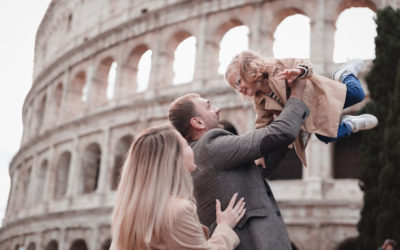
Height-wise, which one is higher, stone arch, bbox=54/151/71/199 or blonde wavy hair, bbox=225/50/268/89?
stone arch, bbox=54/151/71/199

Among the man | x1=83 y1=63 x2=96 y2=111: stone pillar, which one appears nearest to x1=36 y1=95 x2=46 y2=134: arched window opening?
x1=83 y1=63 x2=96 y2=111: stone pillar

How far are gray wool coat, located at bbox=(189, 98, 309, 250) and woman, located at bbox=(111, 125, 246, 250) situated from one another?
7.3 inches

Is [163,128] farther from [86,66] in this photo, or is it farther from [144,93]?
[86,66]

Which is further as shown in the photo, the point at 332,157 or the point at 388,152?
the point at 332,157

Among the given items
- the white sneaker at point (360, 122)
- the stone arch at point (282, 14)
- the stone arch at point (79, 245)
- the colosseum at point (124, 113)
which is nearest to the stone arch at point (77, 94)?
the colosseum at point (124, 113)

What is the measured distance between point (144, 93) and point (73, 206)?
537 cm

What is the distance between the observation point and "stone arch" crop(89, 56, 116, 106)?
77.2 feet

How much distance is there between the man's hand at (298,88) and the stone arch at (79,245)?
20.1 metres

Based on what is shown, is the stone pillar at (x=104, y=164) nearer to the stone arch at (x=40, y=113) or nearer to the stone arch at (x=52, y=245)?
the stone arch at (x=52, y=245)

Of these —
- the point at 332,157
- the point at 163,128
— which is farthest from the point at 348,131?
the point at 332,157

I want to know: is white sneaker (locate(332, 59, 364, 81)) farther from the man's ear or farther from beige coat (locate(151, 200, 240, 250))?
beige coat (locate(151, 200, 240, 250))

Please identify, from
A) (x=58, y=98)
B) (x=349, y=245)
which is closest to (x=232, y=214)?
(x=349, y=245)

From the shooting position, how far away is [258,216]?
2.91 m

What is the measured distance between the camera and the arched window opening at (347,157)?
17.6 m
